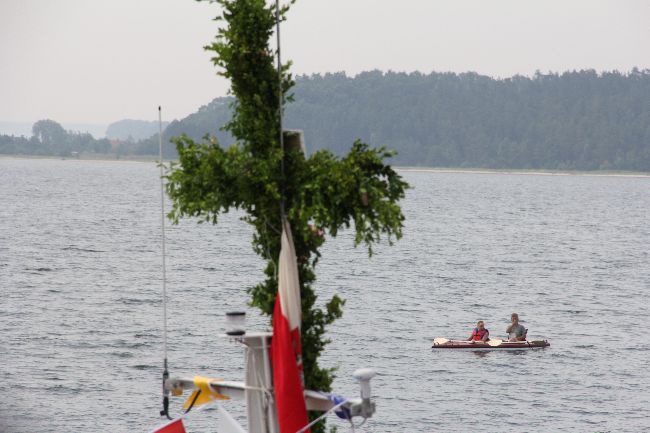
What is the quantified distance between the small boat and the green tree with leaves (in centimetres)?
5060

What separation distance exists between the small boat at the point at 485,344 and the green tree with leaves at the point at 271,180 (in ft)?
166

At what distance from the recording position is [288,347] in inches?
521

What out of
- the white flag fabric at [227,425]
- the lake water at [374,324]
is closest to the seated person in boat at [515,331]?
the lake water at [374,324]

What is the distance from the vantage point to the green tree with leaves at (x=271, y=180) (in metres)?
13.6

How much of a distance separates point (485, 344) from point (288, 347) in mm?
52452

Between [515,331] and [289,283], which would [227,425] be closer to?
[289,283]

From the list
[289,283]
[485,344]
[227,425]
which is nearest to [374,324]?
[485,344]

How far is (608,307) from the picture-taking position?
88625 millimetres

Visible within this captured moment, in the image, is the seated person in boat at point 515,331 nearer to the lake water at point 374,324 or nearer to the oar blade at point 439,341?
the lake water at point 374,324

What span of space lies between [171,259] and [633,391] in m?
67.4

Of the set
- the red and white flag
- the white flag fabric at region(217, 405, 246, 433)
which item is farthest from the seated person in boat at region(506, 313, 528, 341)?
the red and white flag

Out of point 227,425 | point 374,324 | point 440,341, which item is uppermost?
point 227,425

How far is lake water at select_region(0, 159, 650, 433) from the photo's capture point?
51000mm

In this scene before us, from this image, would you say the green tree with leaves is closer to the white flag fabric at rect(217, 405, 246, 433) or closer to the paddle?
the white flag fabric at rect(217, 405, 246, 433)
